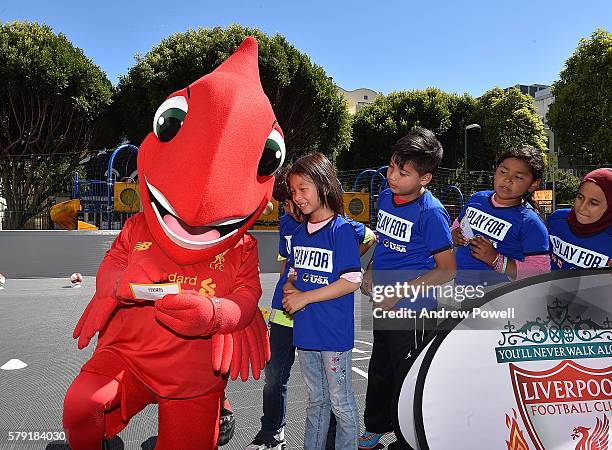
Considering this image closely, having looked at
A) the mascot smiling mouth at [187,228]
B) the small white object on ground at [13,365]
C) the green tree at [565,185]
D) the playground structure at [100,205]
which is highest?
the green tree at [565,185]

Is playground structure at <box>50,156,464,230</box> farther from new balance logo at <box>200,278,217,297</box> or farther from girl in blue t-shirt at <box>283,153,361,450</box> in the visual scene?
new balance logo at <box>200,278,217,297</box>

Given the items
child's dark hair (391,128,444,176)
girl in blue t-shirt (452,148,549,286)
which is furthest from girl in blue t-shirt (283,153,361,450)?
girl in blue t-shirt (452,148,549,286)

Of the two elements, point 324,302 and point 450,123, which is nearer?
point 324,302

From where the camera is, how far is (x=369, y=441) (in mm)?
2793

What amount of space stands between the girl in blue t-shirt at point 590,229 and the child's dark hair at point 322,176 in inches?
45.1

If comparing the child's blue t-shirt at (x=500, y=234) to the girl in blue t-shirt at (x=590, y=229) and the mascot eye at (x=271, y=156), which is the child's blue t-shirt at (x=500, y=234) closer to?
the girl in blue t-shirt at (x=590, y=229)

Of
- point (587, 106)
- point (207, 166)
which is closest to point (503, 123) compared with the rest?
point (587, 106)

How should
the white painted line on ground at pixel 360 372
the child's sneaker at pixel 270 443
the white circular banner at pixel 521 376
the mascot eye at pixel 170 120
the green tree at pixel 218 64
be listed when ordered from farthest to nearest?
the green tree at pixel 218 64 → the white painted line on ground at pixel 360 372 → the child's sneaker at pixel 270 443 → the mascot eye at pixel 170 120 → the white circular banner at pixel 521 376

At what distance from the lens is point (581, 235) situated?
2631mm

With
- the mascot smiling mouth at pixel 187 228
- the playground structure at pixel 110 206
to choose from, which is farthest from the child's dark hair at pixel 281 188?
Result: the playground structure at pixel 110 206

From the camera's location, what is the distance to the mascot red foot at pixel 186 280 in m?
2.11

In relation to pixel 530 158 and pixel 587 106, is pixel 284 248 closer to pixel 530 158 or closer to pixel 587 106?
pixel 530 158

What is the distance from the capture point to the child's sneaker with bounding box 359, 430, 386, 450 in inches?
109

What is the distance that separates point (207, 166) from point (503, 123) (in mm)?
29335
